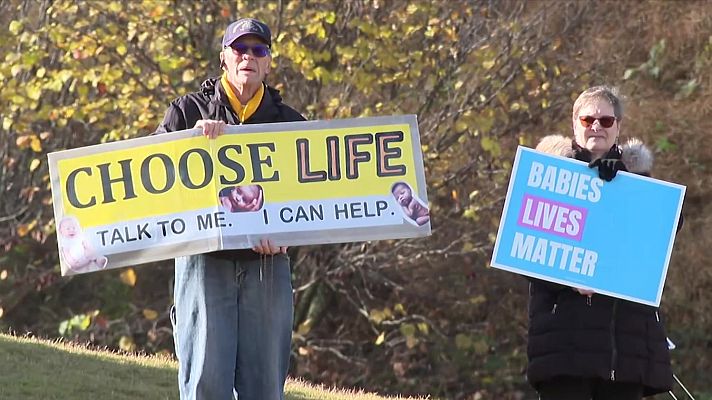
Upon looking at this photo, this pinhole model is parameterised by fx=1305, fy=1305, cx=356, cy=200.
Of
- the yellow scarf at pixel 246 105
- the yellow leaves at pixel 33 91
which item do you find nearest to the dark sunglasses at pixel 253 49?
the yellow scarf at pixel 246 105

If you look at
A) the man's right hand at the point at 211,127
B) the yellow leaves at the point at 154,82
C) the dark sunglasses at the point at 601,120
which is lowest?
the dark sunglasses at the point at 601,120

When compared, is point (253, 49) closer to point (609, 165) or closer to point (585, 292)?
point (609, 165)

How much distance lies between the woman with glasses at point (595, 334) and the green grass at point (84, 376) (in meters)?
2.50

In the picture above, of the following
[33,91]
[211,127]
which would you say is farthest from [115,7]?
[211,127]

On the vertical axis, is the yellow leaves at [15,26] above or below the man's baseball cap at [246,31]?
above

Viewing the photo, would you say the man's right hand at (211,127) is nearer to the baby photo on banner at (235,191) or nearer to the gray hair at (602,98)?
the baby photo on banner at (235,191)

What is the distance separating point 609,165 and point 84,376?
3507 mm

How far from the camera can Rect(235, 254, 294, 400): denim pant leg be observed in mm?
4945

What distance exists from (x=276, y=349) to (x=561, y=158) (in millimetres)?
1365

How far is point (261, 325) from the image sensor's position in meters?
4.96

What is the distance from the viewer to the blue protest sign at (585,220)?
17.2 ft

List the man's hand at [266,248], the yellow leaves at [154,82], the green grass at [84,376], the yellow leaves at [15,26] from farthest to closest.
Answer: the yellow leaves at [154,82] → the yellow leaves at [15,26] → the green grass at [84,376] → the man's hand at [266,248]

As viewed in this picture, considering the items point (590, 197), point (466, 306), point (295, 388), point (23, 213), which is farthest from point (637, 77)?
point (590, 197)

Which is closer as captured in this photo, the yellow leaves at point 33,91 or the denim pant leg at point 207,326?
the denim pant leg at point 207,326
